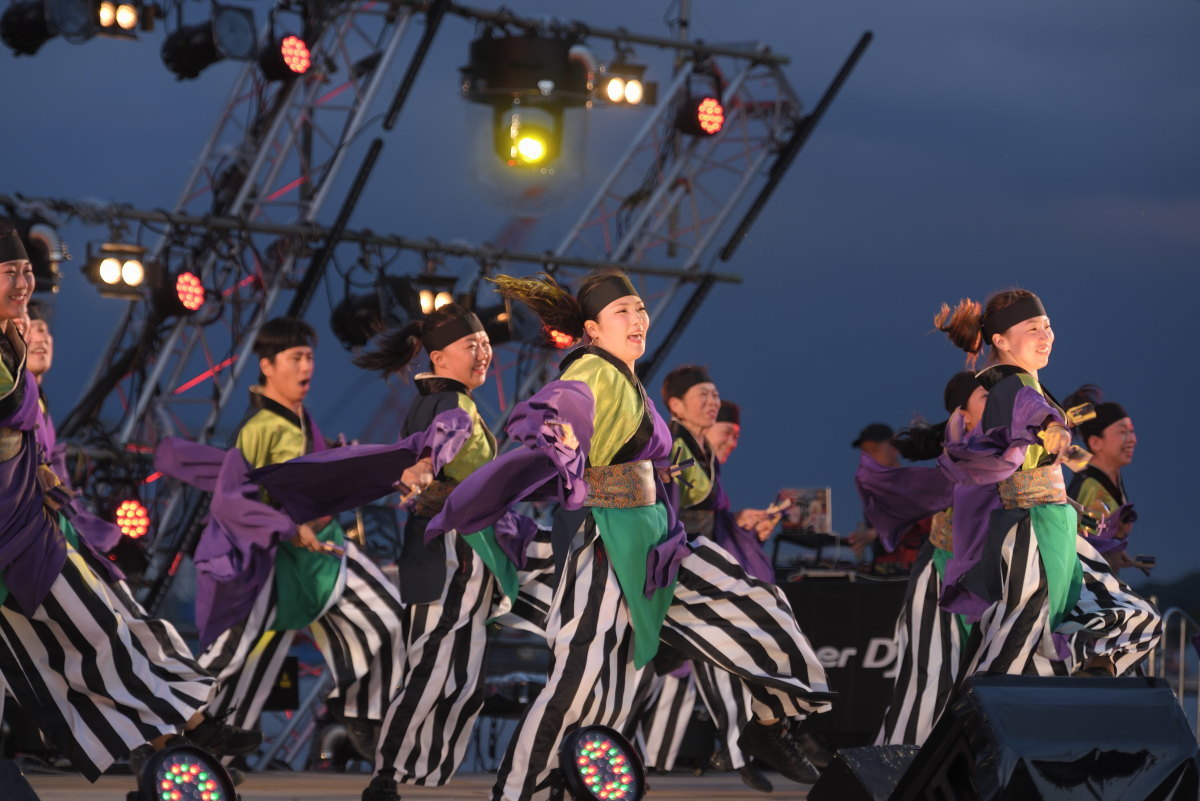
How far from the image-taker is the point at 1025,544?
4.87 m

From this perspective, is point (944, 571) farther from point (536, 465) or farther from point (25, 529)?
point (25, 529)

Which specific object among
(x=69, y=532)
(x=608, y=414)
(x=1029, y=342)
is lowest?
(x=69, y=532)

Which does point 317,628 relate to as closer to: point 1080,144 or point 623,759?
point 623,759

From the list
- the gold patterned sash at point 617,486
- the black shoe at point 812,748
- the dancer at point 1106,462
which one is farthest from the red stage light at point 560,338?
the dancer at point 1106,462

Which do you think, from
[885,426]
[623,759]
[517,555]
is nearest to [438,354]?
[517,555]

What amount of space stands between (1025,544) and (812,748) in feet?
6.42

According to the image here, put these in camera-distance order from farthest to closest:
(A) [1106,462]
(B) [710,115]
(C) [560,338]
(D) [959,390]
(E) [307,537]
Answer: (B) [710,115], (A) [1106,462], (D) [959,390], (E) [307,537], (C) [560,338]

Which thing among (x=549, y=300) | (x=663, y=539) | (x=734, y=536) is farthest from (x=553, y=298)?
(x=734, y=536)

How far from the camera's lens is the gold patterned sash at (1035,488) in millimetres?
4941

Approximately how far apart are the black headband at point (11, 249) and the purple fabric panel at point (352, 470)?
1.16 metres

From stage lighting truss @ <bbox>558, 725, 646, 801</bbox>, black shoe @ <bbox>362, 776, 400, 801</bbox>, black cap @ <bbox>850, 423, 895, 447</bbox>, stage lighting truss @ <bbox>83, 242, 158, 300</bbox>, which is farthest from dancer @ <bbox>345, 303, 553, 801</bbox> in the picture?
stage lighting truss @ <bbox>83, 242, 158, 300</bbox>

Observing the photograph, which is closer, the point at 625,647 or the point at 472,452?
the point at 625,647

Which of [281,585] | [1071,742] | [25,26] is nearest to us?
[1071,742]

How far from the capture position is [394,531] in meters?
9.30
